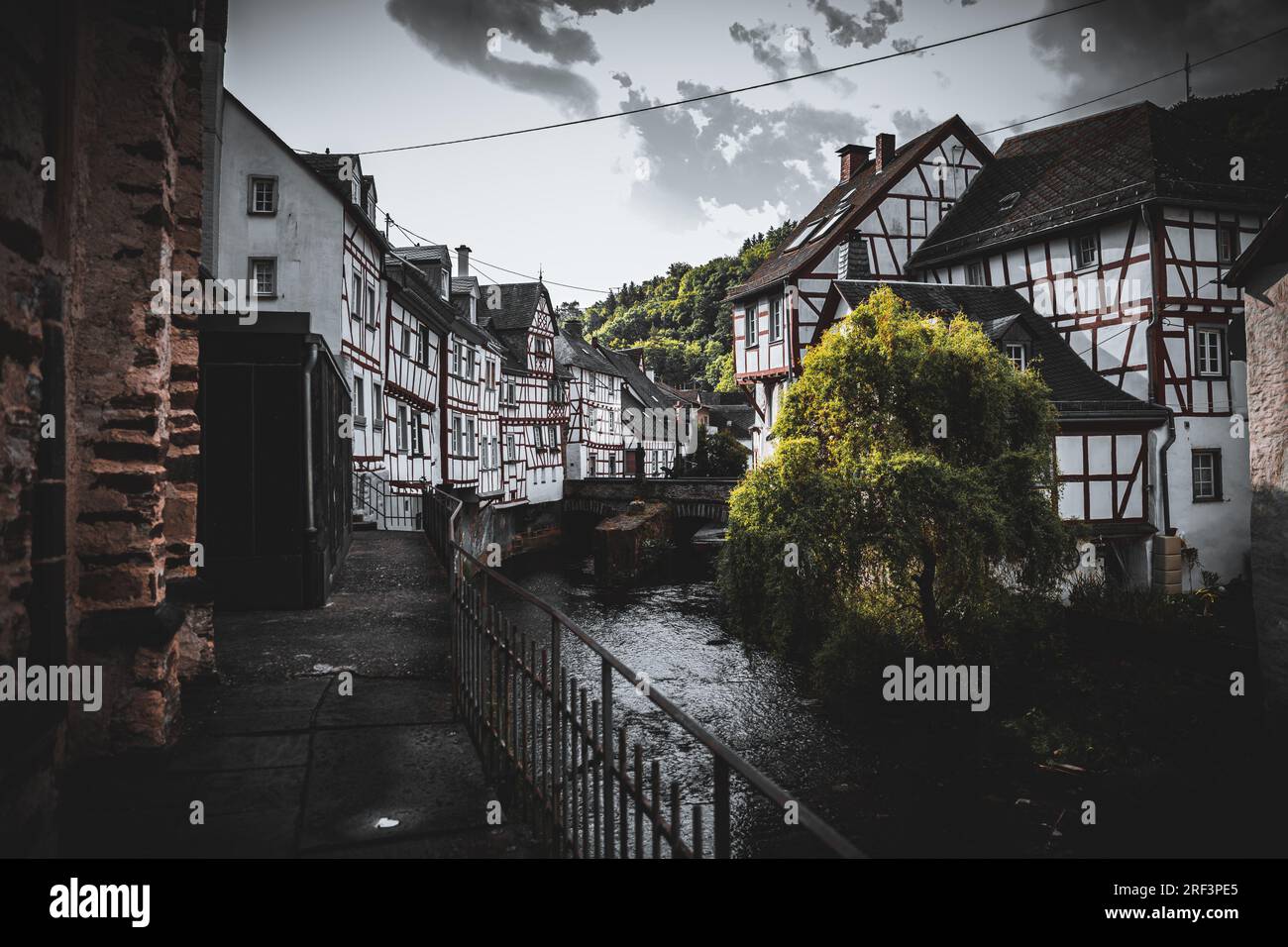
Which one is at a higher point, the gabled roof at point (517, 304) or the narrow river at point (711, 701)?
the gabled roof at point (517, 304)

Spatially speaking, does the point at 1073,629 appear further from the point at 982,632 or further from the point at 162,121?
the point at 162,121

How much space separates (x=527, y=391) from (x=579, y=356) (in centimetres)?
1348

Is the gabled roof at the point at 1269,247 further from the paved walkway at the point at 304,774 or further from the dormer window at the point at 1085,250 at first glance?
the dormer window at the point at 1085,250

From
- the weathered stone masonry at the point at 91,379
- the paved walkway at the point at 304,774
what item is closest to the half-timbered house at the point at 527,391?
the paved walkway at the point at 304,774

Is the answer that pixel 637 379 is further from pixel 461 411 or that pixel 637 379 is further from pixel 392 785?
pixel 392 785

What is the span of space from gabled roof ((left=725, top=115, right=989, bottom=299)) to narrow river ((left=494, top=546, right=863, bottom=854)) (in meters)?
11.4

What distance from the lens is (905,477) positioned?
13328mm

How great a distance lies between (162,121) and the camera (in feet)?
13.4

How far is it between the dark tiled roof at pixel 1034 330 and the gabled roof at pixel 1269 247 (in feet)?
28.5

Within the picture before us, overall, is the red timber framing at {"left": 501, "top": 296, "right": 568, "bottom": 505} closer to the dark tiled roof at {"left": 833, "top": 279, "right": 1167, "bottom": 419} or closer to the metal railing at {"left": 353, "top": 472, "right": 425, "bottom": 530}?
the metal railing at {"left": 353, "top": 472, "right": 425, "bottom": 530}

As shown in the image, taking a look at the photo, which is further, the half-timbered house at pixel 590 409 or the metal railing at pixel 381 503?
the half-timbered house at pixel 590 409

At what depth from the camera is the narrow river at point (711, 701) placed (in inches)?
439

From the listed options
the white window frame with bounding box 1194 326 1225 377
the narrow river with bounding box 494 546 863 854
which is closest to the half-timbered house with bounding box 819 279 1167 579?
the white window frame with bounding box 1194 326 1225 377
